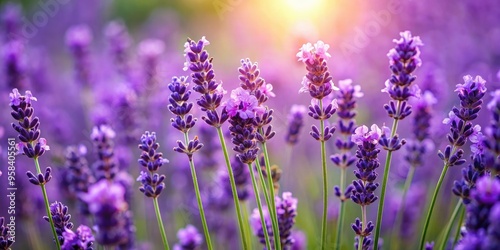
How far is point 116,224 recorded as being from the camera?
160cm

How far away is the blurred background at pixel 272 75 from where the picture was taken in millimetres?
4055

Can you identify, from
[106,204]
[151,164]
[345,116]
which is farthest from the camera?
[345,116]

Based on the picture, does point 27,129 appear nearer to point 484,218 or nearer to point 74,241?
point 74,241

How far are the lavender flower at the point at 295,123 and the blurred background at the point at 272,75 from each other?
0.73 ft

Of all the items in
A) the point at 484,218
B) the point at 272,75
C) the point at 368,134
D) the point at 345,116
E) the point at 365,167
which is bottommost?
the point at 484,218

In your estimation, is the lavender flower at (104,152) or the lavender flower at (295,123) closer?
the lavender flower at (104,152)

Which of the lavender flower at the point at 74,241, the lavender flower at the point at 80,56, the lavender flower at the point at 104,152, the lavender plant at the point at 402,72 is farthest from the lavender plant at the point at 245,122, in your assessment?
the lavender flower at the point at 80,56

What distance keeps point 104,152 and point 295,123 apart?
110 cm

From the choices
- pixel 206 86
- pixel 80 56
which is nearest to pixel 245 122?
pixel 206 86

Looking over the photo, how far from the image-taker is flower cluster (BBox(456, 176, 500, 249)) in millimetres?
1418

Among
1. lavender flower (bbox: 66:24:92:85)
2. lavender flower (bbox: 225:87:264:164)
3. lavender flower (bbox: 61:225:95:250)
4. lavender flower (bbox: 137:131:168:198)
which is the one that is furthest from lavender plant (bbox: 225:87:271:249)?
lavender flower (bbox: 66:24:92:85)

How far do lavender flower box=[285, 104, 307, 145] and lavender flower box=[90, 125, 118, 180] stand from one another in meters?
1.03

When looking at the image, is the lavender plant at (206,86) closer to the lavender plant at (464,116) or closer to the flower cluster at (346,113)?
the flower cluster at (346,113)

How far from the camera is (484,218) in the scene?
1609 millimetres
